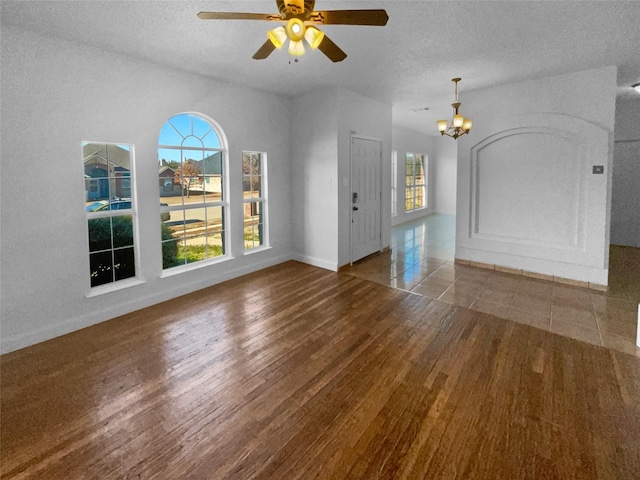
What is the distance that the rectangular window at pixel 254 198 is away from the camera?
4.99m

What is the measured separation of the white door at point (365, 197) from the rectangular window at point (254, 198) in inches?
56.0

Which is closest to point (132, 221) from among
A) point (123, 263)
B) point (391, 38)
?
point (123, 263)

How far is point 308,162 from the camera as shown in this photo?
207 inches

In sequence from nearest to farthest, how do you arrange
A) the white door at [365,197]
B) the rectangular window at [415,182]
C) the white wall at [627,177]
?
the white door at [365,197], the white wall at [627,177], the rectangular window at [415,182]

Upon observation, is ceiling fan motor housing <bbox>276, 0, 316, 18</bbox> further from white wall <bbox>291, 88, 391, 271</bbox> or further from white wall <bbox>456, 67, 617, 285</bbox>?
white wall <bbox>456, 67, 617, 285</bbox>

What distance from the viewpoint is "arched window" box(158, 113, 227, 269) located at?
402cm

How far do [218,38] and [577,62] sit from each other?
3.96 metres

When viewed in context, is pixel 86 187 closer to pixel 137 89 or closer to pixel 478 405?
pixel 137 89

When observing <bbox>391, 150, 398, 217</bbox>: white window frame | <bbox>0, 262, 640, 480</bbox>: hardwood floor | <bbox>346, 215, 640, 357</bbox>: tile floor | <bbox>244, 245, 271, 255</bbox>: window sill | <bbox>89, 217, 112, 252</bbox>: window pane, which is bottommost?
<bbox>0, 262, 640, 480</bbox>: hardwood floor

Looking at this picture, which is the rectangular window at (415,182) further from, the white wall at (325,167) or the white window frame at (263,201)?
the white window frame at (263,201)

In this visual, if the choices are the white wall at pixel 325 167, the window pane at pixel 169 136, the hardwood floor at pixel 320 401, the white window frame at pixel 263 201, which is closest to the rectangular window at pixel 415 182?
the white wall at pixel 325 167

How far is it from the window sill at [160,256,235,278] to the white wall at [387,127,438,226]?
5.57 m

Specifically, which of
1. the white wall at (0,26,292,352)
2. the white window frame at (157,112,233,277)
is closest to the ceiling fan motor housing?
the white wall at (0,26,292,352)

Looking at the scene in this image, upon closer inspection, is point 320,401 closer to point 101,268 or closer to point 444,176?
point 101,268
